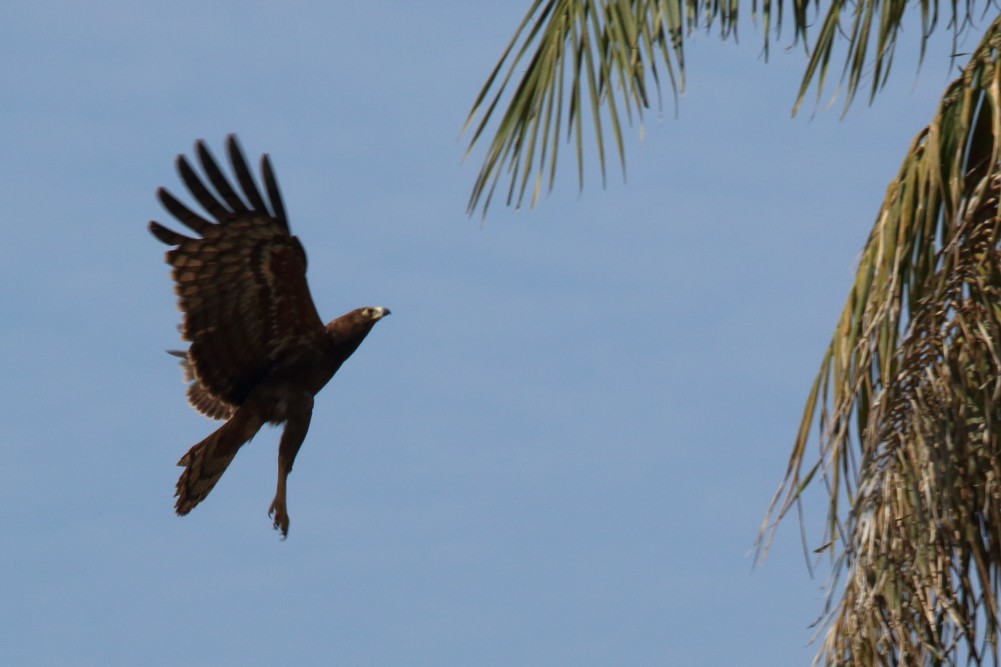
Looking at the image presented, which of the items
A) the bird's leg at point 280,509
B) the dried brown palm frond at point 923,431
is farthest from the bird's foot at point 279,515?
the dried brown palm frond at point 923,431

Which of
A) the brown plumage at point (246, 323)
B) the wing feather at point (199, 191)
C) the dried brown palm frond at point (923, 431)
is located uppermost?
the wing feather at point (199, 191)

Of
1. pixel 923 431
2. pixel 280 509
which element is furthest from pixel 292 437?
pixel 923 431

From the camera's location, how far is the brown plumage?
617 cm

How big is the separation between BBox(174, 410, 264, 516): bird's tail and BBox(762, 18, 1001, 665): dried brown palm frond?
3.70 meters

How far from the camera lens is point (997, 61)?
3.85 m

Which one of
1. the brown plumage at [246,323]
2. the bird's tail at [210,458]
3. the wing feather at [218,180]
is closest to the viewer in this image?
the wing feather at [218,180]

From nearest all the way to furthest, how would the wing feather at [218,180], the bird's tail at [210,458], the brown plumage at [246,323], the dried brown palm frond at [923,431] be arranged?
the dried brown palm frond at [923,431] → the wing feather at [218,180] → the brown plumage at [246,323] → the bird's tail at [210,458]

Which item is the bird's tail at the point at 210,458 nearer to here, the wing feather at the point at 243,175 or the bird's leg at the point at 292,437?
the bird's leg at the point at 292,437

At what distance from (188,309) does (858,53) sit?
340 cm

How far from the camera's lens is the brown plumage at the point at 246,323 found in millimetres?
6172

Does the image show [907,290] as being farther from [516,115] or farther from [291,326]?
[291,326]

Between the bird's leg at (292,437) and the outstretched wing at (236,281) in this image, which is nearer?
the outstretched wing at (236,281)

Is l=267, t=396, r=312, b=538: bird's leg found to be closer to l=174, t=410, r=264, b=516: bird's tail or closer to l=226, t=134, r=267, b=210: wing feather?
l=174, t=410, r=264, b=516: bird's tail

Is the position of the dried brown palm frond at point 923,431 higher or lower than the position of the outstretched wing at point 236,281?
lower
